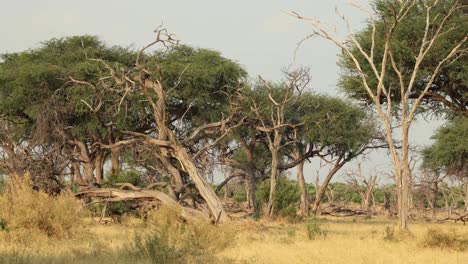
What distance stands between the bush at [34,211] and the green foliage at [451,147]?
71.8ft

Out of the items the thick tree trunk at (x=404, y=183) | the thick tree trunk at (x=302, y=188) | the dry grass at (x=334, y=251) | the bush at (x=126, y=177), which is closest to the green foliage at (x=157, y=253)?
the dry grass at (x=334, y=251)

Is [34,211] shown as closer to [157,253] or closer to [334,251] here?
[157,253]

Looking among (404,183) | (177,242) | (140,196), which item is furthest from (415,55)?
(177,242)

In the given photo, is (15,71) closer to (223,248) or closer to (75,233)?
(75,233)

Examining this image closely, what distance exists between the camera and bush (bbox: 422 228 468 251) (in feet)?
49.3

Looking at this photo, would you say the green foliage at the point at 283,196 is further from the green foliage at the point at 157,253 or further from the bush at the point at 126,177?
the green foliage at the point at 157,253

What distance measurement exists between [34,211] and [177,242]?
10.1 feet

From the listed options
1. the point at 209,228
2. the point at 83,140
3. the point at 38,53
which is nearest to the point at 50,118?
the point at 83,140

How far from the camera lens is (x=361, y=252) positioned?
46.3ft

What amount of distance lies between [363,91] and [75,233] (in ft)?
41.1

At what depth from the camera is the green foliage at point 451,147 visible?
3312 centimetres

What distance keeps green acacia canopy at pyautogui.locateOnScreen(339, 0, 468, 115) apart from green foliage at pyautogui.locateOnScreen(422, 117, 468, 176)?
896cm

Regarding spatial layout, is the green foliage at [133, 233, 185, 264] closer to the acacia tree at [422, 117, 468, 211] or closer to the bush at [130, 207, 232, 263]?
the bush at [130, 207, 232, 263]

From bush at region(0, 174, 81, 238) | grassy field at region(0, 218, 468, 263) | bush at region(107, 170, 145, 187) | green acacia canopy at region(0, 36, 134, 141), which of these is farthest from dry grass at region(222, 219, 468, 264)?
green acacia canopy at region(0, 36, 134, 141)
